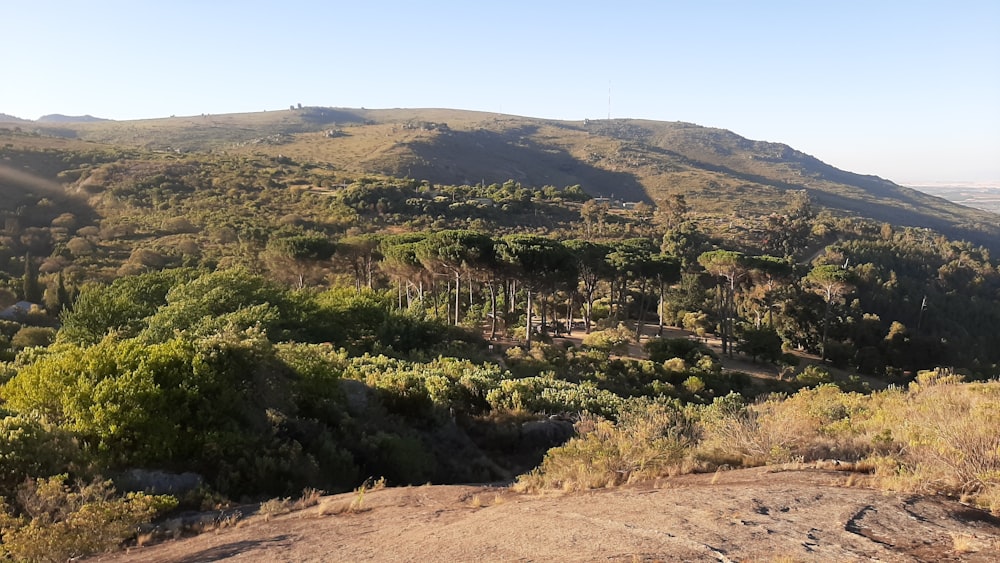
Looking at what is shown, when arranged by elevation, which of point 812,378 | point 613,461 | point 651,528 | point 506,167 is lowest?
point 812,378

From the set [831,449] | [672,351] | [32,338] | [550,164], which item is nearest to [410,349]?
[672,351]

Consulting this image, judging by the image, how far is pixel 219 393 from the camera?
365 inches

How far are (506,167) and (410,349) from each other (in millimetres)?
110787

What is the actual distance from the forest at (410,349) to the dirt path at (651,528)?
28.8 inches

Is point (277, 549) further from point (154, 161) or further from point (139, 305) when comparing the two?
point (154, 161)

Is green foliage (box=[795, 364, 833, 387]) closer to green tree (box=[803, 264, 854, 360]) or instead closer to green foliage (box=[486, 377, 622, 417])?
green tree (box=[803, 264, 854, 360])

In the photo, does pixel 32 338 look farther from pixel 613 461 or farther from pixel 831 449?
pixel 831 449

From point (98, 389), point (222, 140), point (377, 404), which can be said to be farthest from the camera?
point (222, 140)

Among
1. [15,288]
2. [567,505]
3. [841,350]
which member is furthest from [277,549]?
[15,288]

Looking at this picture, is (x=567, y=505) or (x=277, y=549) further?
(x=567, y=505)

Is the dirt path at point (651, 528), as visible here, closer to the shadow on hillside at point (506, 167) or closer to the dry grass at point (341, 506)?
the dry grass at point (341, 506)

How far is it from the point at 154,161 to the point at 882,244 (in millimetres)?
87660

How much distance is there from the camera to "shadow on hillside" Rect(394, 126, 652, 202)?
112 m

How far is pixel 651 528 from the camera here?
212 inches
